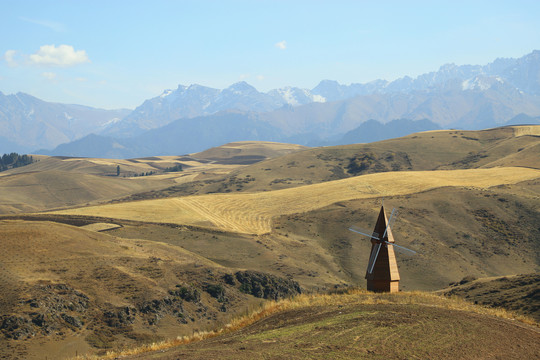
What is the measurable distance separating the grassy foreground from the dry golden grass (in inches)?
2081

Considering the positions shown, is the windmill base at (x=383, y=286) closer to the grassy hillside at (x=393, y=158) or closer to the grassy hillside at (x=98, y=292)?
the grassy hillside at (x=98, y=292)

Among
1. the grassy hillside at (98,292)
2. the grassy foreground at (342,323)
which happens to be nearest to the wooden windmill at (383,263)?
the grassy foreground at (342,323)

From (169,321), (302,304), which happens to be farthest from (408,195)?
(302,304)

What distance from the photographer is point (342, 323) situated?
24359mm

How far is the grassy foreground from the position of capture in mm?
21719

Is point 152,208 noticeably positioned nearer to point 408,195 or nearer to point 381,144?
point 408,195

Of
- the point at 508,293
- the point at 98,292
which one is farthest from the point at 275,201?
the point at 508,293

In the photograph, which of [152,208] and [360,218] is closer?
[360,218]

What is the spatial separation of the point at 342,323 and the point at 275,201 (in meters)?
77.9

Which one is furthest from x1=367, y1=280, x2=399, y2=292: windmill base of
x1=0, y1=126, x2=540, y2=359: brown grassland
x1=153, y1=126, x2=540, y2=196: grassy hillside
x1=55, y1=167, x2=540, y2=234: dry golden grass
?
x1=153, y1=126, x2=540, y2=196: grassy hillside

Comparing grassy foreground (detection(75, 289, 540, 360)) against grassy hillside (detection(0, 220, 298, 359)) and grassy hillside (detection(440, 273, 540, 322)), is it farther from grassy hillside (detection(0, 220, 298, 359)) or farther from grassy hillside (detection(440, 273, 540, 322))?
grassy hillside (detection(0, 220, 298, 359))

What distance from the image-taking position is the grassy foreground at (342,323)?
2172 centimetres

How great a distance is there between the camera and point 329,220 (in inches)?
3472

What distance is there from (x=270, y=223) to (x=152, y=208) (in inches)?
826
